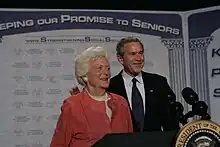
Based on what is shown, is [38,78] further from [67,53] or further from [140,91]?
[140,91]

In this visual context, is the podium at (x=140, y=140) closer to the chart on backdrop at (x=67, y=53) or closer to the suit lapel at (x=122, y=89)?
the suit lapel at (x=122, y=89)

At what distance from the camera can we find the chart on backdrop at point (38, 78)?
301 cm

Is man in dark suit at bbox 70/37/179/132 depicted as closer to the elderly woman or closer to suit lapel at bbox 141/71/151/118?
suit lapel at bbox 141/71/151/118

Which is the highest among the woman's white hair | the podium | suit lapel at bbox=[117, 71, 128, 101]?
the woman's white hair

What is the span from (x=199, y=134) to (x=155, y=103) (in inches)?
36.3

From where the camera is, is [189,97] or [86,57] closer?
[189,97]

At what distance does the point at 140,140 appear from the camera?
4.56ft

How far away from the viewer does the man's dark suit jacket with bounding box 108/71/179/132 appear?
2.22 m

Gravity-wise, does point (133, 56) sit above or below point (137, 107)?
above

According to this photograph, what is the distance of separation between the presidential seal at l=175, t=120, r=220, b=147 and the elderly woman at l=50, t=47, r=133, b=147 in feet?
1.55

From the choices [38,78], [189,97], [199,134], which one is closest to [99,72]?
[189,97]

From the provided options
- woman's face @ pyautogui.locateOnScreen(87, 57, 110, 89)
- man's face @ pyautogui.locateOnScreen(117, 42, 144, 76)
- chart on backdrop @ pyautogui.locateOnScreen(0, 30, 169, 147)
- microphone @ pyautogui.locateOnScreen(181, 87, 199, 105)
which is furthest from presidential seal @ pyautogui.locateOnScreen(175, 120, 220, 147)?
chart on backdrop @ pyautogui.locateOnScreen(0, 30, 169, 147)

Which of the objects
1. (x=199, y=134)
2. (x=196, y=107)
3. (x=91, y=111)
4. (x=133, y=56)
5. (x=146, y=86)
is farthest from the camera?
(x=146, y=86)

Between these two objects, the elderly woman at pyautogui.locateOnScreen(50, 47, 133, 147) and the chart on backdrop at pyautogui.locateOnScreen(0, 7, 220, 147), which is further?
the chart on backdrop at pyautogui.locateOnScreen(0, 7, 220, 147)
